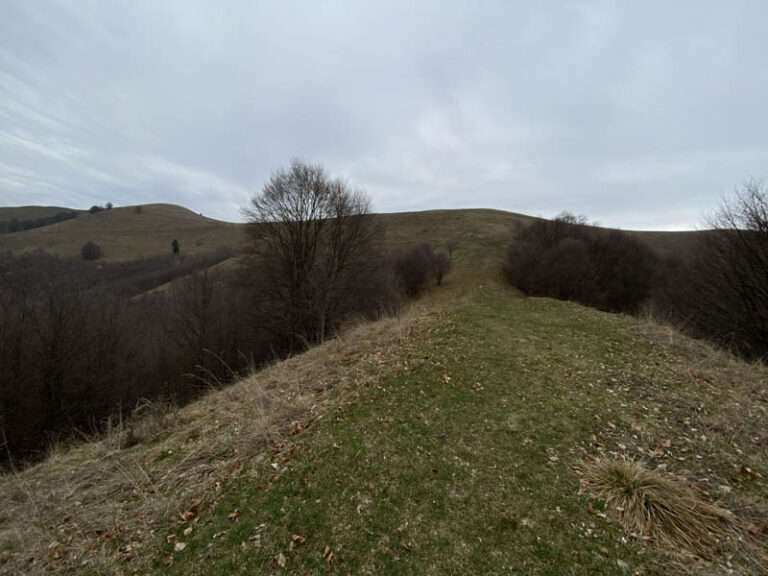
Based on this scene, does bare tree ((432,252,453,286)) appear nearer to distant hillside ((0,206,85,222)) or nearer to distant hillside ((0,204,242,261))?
distant hillside ((0,204,242,261))

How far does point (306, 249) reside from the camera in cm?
1906

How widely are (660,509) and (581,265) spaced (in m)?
Answer: 28.8

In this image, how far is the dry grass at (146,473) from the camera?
301 cm

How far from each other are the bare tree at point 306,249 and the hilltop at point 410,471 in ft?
37.6

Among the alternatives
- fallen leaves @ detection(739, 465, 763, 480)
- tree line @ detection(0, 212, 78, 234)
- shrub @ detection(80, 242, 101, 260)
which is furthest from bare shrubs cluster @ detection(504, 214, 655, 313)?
tree line @ detection(0, 212, 78, 234)

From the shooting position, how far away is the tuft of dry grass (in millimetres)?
2662

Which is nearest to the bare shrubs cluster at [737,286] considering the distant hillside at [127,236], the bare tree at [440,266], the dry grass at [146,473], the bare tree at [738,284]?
the bare tree at [738,284]

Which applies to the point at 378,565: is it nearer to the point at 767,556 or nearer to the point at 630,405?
the point at 767,556

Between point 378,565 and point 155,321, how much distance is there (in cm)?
3120

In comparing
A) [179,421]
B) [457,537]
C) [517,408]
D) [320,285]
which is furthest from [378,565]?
[320,285]

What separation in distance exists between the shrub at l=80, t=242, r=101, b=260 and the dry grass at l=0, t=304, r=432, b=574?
8545 centimetres

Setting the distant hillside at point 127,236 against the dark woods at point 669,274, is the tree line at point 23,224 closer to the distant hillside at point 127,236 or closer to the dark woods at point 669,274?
the distant hillside at point 127,236

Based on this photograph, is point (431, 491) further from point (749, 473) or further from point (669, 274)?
point (669, 274)

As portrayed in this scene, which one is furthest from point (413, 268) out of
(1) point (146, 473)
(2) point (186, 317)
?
(1) point (146, 473)
